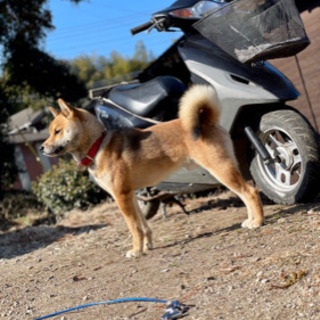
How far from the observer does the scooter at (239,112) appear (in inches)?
181

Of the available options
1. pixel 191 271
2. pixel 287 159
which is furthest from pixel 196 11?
pixel 191 271

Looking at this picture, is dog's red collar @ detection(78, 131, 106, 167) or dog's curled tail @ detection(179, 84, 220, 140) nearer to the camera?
dog's curled tail @ detection(179, 84, 220, 140)

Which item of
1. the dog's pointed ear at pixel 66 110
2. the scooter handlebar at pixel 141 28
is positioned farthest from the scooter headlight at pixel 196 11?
the dog's pointed ear at pixel 66 110

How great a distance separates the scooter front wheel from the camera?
444 cm

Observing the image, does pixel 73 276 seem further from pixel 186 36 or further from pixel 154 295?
pixel 186 36

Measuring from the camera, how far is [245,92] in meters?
4.77

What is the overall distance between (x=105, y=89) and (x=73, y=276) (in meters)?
2.94

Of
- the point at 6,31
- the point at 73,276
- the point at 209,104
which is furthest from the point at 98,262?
the point at 6,31

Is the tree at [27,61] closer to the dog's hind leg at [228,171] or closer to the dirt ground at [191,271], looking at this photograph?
the dirt ground at [191,271]

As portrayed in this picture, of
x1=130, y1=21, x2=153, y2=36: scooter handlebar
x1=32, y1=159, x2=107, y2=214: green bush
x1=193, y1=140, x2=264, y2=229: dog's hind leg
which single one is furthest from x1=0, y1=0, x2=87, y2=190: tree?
x1=193, y1=140, x2=264, y2=229: dog's hind leg

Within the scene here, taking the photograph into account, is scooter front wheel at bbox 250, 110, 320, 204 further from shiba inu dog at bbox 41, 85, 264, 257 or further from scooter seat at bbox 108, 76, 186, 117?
scooter seat at bbox 108, 76, 186, 117

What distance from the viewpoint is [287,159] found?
15.5 feet

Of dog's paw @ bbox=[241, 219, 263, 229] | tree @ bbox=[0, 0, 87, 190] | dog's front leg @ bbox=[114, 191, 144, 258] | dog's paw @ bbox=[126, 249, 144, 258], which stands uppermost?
tree @ bbox=[0, 0, 87, 190]

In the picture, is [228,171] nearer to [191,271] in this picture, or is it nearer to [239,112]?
[239,112]
